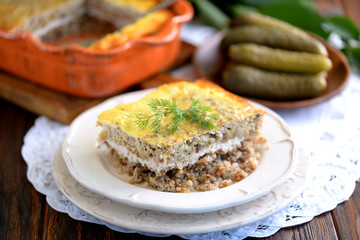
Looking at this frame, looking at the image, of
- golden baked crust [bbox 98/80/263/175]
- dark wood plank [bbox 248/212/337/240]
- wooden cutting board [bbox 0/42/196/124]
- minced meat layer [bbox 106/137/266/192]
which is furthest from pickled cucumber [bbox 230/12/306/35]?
dark wood plank [bbox 248/212/337/240]

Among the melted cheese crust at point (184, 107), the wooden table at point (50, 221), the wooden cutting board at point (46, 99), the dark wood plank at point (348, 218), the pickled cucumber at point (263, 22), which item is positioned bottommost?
the wooden cutting board at point (46, 99)

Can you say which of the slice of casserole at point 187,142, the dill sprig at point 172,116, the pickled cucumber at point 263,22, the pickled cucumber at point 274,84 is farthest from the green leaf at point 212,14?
the dill sprig at point 172,116

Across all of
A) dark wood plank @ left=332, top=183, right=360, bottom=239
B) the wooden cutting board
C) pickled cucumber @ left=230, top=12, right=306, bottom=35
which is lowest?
the wooden cutting board

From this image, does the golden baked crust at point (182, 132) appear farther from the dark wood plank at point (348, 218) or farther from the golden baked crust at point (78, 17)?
the golden baked crust at point (78, 17)

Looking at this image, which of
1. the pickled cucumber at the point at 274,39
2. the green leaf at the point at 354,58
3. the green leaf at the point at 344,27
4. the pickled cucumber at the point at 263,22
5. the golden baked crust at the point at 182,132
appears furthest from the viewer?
the green leaf at the point at 344,27

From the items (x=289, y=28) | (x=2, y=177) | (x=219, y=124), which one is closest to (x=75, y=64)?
(x=2, y=177)

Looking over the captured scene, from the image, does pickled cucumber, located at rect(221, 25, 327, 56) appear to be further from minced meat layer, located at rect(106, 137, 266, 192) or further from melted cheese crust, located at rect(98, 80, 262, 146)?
minced meat layer, located at rect(106, 137, 266, 192)
